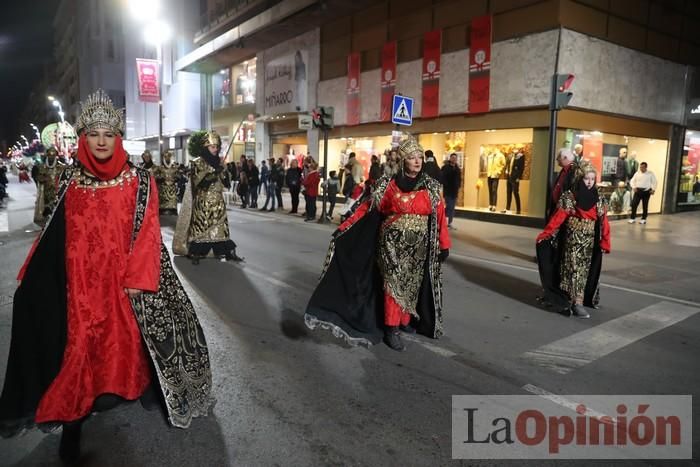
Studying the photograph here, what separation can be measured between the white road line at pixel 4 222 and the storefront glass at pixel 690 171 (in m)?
21.9

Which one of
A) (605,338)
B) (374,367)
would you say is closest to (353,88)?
(605,338)

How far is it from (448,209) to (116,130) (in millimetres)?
11808

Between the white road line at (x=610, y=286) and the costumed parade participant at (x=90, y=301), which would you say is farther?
the white road line at (x=610, y=286)

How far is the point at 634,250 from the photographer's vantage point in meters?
11.3

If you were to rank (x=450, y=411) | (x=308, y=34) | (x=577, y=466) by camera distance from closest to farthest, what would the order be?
(x=577, y=466)
(x=450, y=411)
(x=308, y=34)

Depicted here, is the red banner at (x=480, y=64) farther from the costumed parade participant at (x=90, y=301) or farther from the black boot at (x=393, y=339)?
the costumed parade participant at (x=90, y=301)

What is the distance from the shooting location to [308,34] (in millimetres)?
23641

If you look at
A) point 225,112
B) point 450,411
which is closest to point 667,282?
point 450,411

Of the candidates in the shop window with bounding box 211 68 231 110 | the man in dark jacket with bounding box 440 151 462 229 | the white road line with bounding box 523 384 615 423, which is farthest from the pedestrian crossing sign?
the shop window with bounding box 211 68 231 110

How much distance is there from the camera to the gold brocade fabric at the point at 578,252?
20.5 ft

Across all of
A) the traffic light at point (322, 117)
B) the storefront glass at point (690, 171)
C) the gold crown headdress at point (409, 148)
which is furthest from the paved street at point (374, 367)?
the storefront glass at point (690, 171)

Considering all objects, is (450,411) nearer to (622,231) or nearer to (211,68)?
(622,231)

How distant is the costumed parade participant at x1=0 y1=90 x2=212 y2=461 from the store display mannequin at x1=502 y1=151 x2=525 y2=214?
14.6 m

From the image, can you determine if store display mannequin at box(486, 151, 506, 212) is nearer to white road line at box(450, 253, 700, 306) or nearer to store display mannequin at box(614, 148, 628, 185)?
store display mannequin at box(614, 148, 628, 185)
